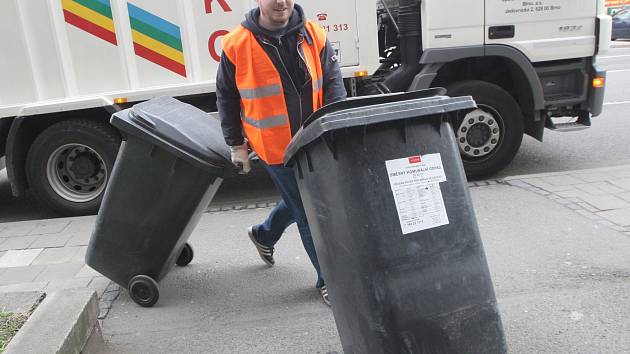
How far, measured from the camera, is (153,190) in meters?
3.46

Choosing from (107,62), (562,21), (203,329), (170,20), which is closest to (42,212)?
(107,62)

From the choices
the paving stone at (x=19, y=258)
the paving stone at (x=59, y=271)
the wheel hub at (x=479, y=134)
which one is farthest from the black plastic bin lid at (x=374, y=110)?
the wheel hub at (x=479, y=134)

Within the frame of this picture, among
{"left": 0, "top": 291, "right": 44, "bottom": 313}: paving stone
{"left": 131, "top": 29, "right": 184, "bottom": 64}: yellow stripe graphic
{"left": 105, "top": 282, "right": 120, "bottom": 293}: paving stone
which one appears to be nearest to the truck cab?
{"left": 131, "top": 29, "right": 184, "bottom": 64}: yellow stripe graphic

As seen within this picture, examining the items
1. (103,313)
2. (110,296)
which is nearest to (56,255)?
(110,296)

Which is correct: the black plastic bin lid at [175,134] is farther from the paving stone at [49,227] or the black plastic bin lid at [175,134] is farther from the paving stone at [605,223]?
the paving stone at [605,223]

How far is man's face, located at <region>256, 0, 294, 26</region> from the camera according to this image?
2898 mm

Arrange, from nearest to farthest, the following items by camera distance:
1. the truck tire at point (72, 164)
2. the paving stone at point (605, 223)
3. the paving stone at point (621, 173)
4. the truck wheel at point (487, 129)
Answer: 1. the paving stone at point (605, 223)
2. the truck tire at point (72, 164)
3. the paving stone at point (621, 173)
4. the truck wheel at point (487, 129)

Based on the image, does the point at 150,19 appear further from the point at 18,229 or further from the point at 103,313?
the point at 103,313

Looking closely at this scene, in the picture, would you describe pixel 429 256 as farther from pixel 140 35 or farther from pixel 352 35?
pixel 140 35

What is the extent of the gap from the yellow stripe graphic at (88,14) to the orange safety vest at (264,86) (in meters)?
2.77

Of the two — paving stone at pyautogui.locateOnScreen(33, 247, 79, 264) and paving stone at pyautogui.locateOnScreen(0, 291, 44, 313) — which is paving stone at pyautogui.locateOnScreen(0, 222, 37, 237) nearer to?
paving stone at pyautogui.locateOnScreen(33, 247, 79, 264)

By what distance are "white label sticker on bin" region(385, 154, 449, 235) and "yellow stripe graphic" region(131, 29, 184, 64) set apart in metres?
3.79

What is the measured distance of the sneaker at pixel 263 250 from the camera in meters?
4.06

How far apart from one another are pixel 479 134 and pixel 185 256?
321 centimetres
